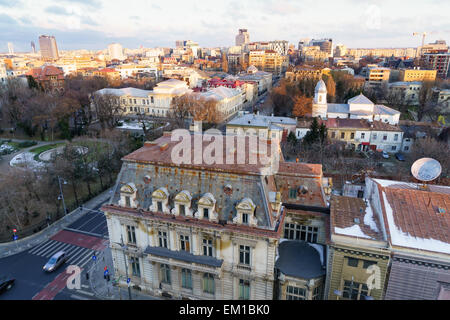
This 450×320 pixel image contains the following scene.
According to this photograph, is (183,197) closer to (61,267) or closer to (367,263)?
(367,263)

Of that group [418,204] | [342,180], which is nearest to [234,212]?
[418,204]

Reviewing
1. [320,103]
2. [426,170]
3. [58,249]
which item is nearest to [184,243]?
[58,249]

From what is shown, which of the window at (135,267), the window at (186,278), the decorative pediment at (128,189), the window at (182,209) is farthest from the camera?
the window at (135,267)

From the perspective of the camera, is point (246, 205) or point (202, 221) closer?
point (246, 205)

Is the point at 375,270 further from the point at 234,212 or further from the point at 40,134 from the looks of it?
the point at 40,134

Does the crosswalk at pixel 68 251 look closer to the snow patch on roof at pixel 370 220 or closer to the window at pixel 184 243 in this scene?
the window at pixel 184 243

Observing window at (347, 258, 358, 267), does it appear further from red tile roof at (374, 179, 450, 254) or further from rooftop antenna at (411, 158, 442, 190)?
rooftop antenna at (411, 158, 442, 190)

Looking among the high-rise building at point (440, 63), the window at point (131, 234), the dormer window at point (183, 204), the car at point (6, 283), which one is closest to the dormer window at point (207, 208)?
the dormer window at point (183, 204)
